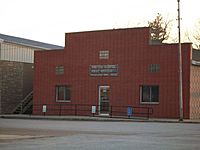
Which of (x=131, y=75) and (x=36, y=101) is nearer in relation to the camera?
(x=131, y=75)

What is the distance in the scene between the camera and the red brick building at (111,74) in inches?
1545

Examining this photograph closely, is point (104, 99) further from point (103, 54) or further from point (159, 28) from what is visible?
point (159, 28)

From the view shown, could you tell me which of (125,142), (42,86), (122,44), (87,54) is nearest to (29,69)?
(42,86)

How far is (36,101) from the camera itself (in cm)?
4606

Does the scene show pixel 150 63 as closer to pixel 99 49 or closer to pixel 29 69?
pixel 99 49

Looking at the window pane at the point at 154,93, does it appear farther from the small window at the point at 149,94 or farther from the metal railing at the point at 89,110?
the metal railing at the point at 89,110

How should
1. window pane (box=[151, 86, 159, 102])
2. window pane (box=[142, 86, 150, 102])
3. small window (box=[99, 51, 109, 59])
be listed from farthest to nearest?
small window (box=[99, 51, 109, 59]) < window pane (box=[142, 86, 150, 102]) < window pane (box=[151, 86, 159, 102])

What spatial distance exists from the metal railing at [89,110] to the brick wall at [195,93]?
133 inches

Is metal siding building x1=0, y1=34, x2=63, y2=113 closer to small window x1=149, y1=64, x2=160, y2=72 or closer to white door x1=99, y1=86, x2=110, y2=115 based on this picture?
white door x1=99, y1=86, x2=110, y2=115

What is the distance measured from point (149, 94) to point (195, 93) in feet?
12.3

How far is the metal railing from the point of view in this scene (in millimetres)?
40250

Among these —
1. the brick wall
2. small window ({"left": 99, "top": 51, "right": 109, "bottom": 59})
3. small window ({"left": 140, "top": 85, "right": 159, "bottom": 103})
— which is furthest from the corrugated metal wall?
the brick wall

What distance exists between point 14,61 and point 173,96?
17.7 meters

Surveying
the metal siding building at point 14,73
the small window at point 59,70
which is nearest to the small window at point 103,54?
the small window at point 59,70
